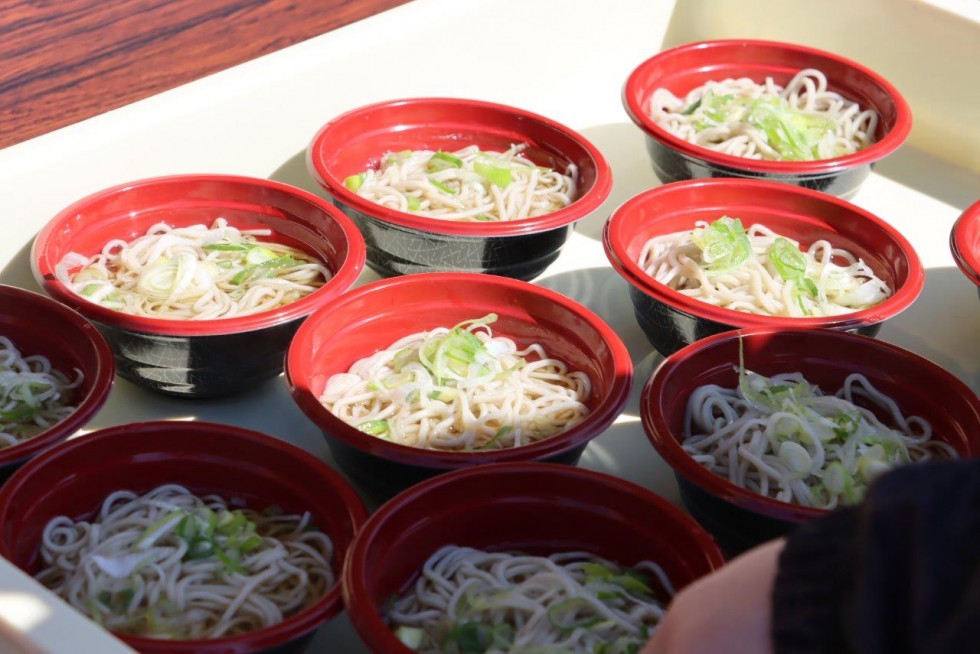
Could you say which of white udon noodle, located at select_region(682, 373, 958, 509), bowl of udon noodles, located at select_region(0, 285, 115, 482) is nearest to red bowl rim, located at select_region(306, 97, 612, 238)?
white udon noodle, located at select_region(682, 373, 958, 509)

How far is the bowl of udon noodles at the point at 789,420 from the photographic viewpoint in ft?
5.60

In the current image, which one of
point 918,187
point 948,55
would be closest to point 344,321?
point 918,187

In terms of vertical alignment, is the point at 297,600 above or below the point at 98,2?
below

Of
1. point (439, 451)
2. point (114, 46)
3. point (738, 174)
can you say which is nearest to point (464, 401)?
point (439, 451)

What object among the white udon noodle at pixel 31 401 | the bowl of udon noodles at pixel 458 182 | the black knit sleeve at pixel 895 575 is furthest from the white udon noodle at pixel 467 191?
the black knit sleeve at pixel 895 575

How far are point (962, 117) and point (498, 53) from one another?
45.6 inches

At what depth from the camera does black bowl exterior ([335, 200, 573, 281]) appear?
214 centimetres

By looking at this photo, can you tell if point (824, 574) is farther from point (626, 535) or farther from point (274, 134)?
point (274, 134)

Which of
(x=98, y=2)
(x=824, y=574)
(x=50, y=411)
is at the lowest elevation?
(x=50, y=411)

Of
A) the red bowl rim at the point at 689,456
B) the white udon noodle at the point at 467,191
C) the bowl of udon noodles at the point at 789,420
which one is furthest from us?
the white udon noodle at the point at 467,191

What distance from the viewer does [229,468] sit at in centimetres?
170

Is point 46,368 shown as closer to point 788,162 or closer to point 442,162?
point 442,162

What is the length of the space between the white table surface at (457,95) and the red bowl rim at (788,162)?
8.3 inches

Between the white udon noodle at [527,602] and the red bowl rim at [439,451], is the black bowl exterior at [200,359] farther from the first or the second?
the white udon noodle at [527,602]
